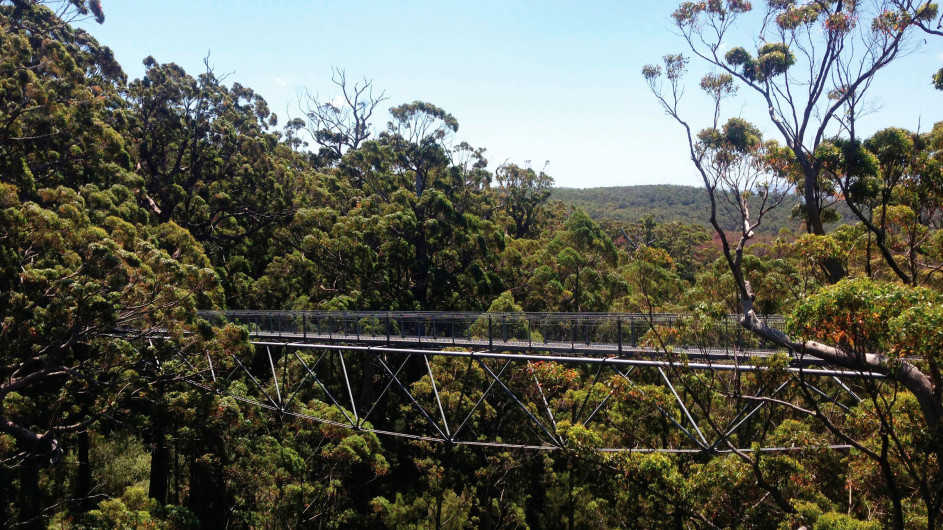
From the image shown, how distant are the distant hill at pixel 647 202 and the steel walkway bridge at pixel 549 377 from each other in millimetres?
71694

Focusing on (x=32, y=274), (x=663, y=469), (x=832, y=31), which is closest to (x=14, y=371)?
(x=32, y=274)

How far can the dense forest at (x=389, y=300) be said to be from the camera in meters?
10.2

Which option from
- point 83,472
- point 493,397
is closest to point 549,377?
point 493,397

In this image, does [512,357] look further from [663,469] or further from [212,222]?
[212,222]

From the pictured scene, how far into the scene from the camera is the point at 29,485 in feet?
59.5

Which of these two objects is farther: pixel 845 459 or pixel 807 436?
pixel 845 459

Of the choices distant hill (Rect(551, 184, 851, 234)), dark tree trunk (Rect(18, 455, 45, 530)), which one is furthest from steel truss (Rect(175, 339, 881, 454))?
distant hill (Rect(551, 184, 851, 234))

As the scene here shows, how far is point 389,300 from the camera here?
86.1ft

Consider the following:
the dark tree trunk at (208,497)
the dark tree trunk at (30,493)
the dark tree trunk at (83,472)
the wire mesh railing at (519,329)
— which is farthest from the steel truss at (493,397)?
the dark tree trunk at (83,472)

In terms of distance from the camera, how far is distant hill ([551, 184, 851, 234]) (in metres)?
93.0

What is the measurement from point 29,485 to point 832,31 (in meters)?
26.4

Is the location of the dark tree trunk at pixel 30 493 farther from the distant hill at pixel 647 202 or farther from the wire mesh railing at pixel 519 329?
the distant hill at pixel 647 202

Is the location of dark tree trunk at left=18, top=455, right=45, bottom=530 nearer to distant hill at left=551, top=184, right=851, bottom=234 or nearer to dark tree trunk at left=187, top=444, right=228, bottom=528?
dark tree trunk at left=187, top=444, right=228, bottom=528

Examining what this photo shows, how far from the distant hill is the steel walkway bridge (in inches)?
2823
